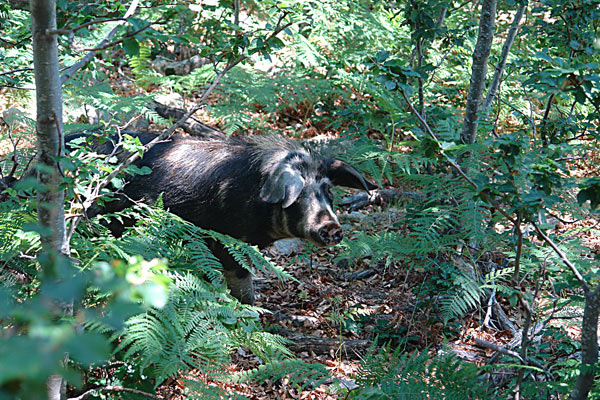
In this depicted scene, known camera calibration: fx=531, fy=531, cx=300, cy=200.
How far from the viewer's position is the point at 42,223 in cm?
249

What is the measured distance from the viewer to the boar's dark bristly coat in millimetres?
5617

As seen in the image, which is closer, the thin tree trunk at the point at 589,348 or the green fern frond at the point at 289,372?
the thin tree trunk at the point at 589,348

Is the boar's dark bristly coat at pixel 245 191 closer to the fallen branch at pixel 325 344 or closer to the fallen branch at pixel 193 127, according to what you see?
the fallen branch at pixel 325 344

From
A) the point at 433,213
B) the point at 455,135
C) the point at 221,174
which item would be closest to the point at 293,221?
the point at 221,174

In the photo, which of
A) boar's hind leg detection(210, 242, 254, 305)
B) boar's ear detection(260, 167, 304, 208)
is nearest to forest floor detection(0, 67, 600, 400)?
boar's hind leg detection(210, 242, 254, 305)

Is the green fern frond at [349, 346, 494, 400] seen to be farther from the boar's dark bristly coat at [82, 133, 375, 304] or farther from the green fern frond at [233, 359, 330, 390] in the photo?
the boar's dark bristly coat at [82, 133, 375, 304]

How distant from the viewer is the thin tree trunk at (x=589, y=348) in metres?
2.61

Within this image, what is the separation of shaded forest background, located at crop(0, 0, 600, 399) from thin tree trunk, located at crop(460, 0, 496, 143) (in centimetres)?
2

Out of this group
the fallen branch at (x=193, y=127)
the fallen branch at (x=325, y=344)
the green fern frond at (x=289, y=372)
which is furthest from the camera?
the fallen branch at (x=193, y=127)

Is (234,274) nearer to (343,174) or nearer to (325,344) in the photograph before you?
(325,344)

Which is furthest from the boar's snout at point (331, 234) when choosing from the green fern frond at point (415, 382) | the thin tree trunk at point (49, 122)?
the thin tree trunk at point (49, 122)

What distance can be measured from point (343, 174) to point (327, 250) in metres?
1.71

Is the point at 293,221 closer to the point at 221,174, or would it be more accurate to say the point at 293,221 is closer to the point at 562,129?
the point at 221,174

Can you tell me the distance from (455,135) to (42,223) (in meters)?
3.64
